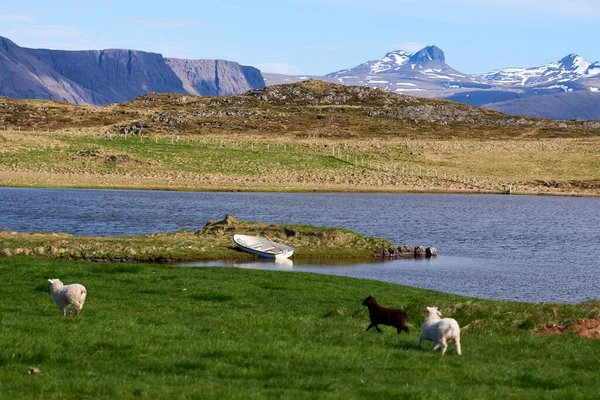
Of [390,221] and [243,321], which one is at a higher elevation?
[243,321]

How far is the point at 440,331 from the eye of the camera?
58.4ft

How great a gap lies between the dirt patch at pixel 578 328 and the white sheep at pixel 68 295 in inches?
513

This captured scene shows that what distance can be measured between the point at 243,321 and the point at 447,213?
70.8 meters

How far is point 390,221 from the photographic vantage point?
252 feet

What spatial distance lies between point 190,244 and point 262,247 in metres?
4.50

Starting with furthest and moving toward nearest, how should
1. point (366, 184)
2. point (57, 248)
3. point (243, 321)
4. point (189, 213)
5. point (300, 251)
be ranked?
point (366, 184), point (189, 213), point (300, 251), point (57, 248), point (243, 321)

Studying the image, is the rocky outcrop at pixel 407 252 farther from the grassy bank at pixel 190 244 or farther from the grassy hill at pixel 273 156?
the grassy hill at pixel 273 156

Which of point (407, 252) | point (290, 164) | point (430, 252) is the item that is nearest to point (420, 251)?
point (430, 252)

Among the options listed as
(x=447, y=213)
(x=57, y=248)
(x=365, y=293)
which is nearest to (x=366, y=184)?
(x=447, y=213)

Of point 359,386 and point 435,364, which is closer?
point 359,386

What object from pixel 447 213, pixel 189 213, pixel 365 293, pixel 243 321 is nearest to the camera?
pixel 243 321

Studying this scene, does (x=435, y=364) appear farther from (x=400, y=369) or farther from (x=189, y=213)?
(x=189, y=213)

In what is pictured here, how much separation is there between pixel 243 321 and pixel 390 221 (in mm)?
55852

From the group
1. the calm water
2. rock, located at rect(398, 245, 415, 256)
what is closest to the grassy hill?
the calm water
